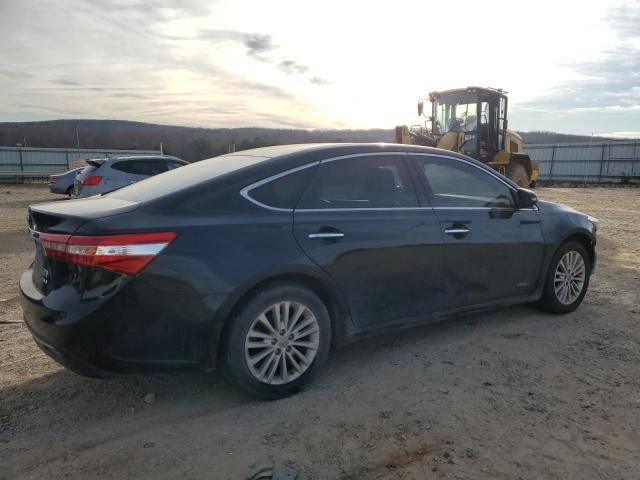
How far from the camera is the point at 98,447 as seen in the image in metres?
2.93

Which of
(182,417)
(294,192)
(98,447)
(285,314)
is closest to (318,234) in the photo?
(294,192)

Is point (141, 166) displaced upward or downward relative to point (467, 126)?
downward

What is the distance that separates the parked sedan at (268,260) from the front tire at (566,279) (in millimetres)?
604

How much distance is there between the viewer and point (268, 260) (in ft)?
10.8

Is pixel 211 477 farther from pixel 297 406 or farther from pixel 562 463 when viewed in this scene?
pixel 562 463

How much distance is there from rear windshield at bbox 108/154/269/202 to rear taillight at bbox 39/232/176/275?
0.38 meters

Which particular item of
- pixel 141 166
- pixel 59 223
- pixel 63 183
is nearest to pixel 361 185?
pixel 59 223

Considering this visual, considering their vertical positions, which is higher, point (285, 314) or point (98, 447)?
point (285, 314)

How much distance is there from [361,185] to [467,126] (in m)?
13.0

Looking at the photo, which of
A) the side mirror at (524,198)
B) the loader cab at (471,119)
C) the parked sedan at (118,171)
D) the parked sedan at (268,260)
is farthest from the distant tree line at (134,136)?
the parked sedan at (268,260)

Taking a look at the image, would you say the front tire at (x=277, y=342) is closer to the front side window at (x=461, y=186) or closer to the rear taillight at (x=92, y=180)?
the front side window at (x=461, y=186)

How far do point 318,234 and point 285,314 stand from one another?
1.86 ft

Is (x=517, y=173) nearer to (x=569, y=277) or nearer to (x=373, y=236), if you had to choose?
(x=569, y=277)

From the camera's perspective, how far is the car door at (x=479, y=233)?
426 cm
